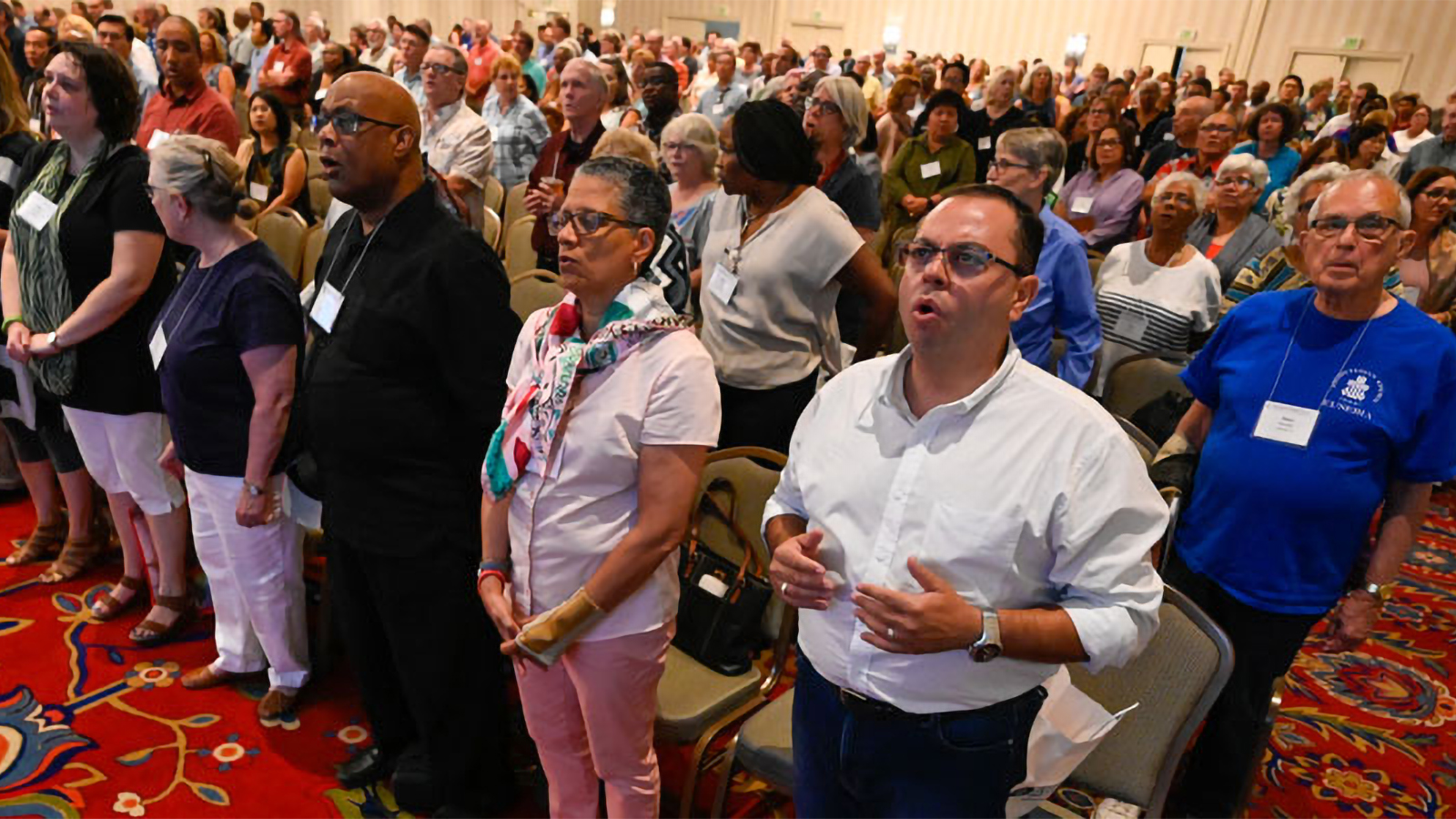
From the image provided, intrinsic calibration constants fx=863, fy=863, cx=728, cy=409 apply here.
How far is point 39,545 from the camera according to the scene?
3211 millimetres

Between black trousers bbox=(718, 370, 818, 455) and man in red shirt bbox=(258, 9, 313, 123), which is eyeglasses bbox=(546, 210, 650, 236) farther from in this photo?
man in red shirt bbox=(258, 9, 313, 123)

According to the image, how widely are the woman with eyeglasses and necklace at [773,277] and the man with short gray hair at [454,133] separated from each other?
2012mm

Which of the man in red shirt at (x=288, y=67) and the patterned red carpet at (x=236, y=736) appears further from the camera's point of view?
the man in red shirt at (x=288, y=67)

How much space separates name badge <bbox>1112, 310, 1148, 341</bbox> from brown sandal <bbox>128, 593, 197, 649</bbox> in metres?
3.43

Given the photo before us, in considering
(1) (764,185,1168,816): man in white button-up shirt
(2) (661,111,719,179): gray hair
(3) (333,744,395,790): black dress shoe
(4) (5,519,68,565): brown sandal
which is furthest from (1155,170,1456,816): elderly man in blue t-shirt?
(4) (5,519,68,565): brown sandal

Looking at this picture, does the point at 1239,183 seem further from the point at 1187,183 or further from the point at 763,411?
the point at 763,411

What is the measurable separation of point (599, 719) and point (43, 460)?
2732 millimetres

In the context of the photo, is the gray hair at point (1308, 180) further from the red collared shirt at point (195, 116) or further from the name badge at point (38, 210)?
the red collared shirt at point (195, 116)

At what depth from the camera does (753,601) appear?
2.08 metres

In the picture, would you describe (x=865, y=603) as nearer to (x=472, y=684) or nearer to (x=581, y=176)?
(x=581, y=176)

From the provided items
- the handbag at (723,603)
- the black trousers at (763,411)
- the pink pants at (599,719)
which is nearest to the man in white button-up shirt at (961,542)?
the pink pants at (599,719)

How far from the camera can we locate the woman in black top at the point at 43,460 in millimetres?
2840

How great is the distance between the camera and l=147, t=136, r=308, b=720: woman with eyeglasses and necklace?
2.10 metres

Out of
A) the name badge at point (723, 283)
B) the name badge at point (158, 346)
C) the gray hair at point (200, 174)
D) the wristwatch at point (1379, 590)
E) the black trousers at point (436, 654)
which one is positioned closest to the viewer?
the wristwatch at point (1379, 590)
